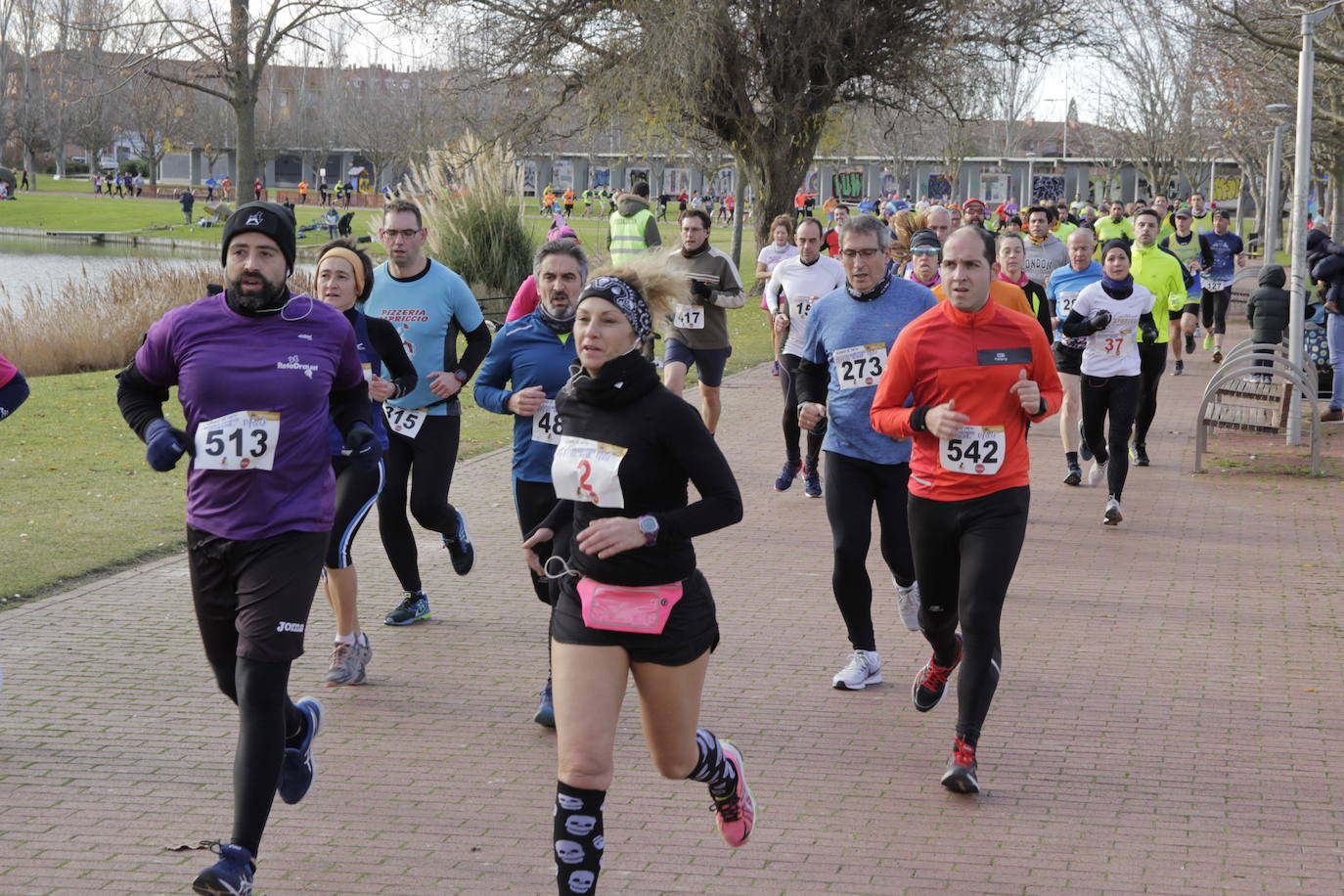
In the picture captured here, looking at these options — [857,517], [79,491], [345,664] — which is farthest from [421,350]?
[79,491]

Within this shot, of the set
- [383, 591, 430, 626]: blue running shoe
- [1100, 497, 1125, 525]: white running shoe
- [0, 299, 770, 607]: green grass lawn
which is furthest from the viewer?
[1100, 497, 1125, 525]: white running shoe

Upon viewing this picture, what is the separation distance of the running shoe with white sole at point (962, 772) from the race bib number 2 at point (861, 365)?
1831 mm

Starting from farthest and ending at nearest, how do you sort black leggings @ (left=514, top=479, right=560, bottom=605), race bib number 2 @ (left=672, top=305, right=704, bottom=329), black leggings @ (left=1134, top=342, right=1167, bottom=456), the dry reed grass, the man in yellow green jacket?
the dry reed grass
the man in yellow green jacket
black leggings @ (left=1134, top=342, right=1167, bottom=456)
race bib number 2 @ (left=672, top=305, right=704, bottom=329)
black leggings @ (left=514, top=479, right=560, bottom=605)

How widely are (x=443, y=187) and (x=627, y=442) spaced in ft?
66.0

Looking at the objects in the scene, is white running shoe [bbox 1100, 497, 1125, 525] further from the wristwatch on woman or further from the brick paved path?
the wristwatch on woman

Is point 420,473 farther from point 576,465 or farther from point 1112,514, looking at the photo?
point 1112,514

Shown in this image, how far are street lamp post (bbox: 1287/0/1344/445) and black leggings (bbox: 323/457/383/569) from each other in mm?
9617

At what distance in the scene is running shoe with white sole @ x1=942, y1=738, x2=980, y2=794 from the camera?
531 centimetres

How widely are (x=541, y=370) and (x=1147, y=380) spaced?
7663 mm

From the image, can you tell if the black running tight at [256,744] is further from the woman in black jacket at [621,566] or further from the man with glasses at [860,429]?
the man with glasses at [860,429]

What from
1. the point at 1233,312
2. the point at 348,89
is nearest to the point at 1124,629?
the point at 1233,312

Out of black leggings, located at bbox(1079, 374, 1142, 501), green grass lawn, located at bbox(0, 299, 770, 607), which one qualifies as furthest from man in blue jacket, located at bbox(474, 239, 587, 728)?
black leggings, located at bbox(1079, 374, 1142, 501)

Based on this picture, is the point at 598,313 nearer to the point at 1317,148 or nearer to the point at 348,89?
the point at 1317,148

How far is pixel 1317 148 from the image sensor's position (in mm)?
38625
